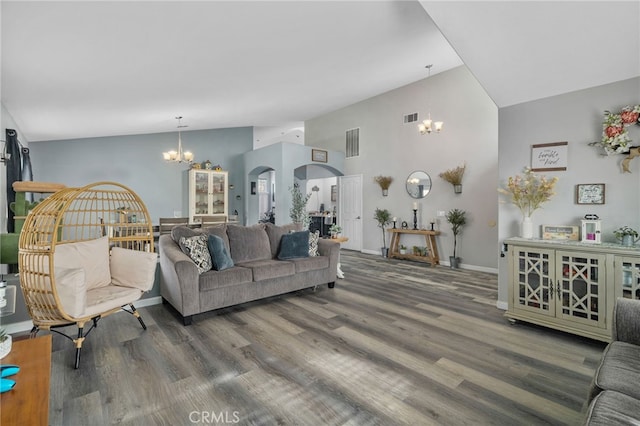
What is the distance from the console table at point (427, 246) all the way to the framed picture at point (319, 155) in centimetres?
247

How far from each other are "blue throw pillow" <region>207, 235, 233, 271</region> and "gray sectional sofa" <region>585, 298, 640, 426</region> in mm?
3092

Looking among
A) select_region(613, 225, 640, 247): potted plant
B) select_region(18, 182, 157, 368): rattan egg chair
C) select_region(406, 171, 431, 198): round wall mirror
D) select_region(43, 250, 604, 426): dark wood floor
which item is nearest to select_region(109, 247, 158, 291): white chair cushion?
select_region(18, 182, 157, 368): rattan egg chair

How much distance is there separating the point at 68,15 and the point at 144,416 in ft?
9.32

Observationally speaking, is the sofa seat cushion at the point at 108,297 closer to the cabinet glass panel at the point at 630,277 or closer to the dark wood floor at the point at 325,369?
the dark wood floor at the point at 325,369

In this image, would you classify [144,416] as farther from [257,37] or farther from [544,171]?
[544,171]

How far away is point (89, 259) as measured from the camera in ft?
9.01

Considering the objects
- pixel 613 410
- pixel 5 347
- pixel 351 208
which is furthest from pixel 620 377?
pixel 351 208

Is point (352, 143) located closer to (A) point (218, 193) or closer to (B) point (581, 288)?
(A) point (218, 193)

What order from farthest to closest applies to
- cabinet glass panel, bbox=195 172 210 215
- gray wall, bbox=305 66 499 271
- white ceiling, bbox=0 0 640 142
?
cabinet glass panel, bbox=195 172 210 215 → gray wall, bbox=305 66 499 271 → white ceiling, bbox=0 0 640 142

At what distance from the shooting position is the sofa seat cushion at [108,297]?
2.36 m

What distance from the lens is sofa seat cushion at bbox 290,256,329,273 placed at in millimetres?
Result: 3891

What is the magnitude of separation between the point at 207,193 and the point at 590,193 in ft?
23.9

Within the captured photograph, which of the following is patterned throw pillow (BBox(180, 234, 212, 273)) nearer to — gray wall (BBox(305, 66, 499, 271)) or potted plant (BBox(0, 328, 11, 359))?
potted plant (BBox(0, 328, 11, 359))

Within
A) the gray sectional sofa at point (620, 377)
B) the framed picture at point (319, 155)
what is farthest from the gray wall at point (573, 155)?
the framed picture at point (319, 155)
